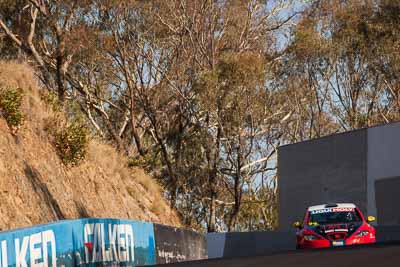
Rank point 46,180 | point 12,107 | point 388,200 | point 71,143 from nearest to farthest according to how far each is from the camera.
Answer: point 12,107 → point 46,180 → point 71,143 → point 388,200

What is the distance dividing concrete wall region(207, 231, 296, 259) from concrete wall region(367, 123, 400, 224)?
672 centimetres

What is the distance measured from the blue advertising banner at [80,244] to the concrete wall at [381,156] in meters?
19.3

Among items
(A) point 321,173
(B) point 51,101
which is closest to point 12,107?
(B) point 51,101

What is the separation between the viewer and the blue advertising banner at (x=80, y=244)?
1675cm

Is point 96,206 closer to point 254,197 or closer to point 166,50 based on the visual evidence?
point 166,50

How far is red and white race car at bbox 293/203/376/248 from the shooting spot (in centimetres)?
2425

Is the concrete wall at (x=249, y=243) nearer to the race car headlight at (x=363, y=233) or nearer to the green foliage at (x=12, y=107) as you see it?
the green foliage at (x=12, y=107)

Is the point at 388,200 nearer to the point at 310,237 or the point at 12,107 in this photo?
the point at 310,237

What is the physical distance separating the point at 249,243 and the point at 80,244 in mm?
16404

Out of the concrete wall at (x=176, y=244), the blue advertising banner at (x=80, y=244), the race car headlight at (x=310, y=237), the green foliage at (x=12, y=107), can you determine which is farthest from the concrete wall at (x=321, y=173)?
the blue advertising banner at (x=80, y=244)

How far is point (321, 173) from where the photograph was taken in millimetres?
44656

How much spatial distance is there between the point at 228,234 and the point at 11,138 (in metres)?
9.30

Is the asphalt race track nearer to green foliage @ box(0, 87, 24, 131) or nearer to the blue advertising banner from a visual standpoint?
the blue advertising banner

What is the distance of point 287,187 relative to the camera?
153ft
